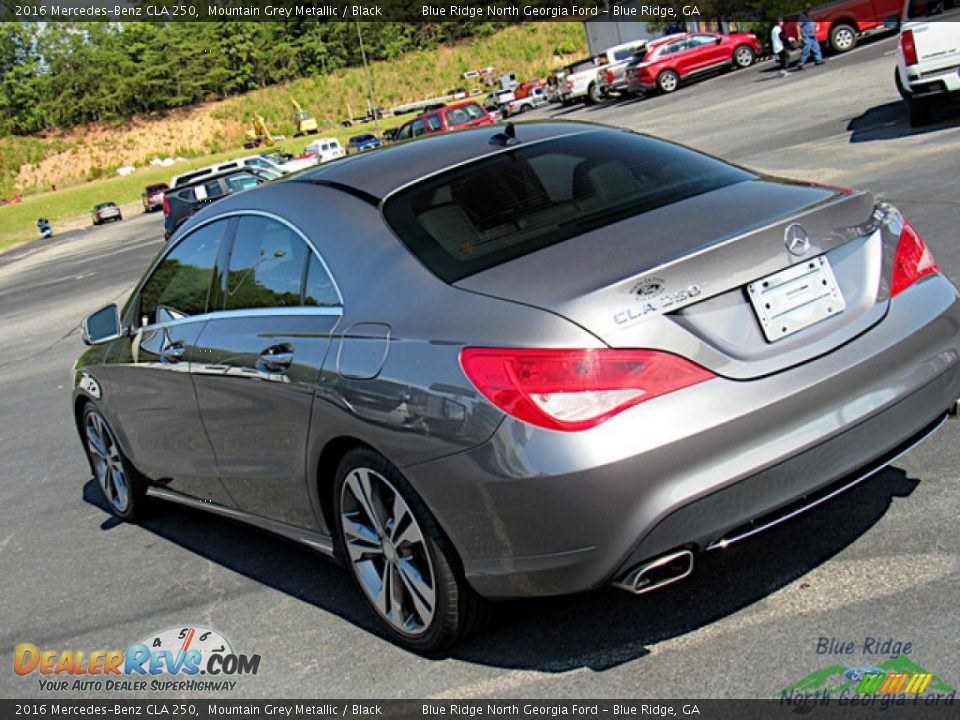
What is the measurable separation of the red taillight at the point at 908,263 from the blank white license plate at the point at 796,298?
0.98ft

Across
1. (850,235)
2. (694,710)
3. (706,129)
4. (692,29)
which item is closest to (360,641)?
(694,710)

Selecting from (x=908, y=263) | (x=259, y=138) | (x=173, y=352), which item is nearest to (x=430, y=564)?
(x=908, y=263)

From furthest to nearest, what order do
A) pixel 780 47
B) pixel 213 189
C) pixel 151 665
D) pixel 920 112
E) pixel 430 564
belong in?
1. pixel 780 47
2. pixel 213 189
3. pixel 920 112
4. pixel 151 665
5. pixel 430 564

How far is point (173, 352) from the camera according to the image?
503 cm

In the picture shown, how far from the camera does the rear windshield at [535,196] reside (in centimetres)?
375

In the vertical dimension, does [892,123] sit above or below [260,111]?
below

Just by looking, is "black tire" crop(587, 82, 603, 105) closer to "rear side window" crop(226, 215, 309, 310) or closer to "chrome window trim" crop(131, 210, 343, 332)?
"chrome window trim" crop(131, 210, 343, 332)

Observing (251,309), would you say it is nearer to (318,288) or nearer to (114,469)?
(318,288)

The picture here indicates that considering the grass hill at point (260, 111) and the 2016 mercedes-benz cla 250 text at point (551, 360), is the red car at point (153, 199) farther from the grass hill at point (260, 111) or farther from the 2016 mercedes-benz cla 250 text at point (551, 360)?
the 2016 mercedes-benz cla 250 text at point (551, 360)

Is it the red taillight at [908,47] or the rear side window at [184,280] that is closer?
the rear side window at [184,280]

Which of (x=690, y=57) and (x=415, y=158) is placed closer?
(x=415, y=158)

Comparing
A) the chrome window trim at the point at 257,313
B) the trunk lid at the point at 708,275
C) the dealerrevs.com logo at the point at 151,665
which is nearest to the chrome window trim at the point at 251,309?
the chrome window trim at the point at 257,313

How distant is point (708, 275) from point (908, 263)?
93 cm

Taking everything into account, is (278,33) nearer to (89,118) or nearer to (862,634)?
(89,118)
